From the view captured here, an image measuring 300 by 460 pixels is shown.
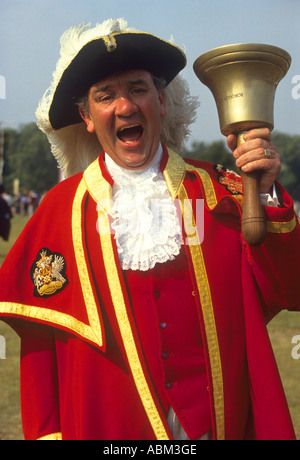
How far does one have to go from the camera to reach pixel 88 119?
2.55m

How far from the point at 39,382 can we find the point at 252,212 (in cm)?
112

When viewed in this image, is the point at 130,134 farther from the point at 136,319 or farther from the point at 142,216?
the point at 136,319

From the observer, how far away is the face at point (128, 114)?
2.36 m

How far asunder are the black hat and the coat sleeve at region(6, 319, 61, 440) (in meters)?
0.95

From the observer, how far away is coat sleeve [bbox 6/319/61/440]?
2.52 m

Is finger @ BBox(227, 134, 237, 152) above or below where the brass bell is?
below

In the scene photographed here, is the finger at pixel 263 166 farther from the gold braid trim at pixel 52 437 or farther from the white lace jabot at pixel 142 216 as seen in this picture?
the gold braid trim at pixel 52 437

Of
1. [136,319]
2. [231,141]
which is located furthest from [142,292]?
[231,141]

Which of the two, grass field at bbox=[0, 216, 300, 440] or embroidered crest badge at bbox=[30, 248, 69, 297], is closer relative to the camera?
embroidered crest badge at bbox=[30, 248, 69, 297]

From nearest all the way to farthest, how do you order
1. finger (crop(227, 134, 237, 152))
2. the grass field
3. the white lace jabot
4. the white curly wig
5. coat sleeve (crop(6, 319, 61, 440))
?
finger (crop(227, 134, 237, 152)) < the white lace jabot < coat sleeve (crop(6, 319, 61, 440)) < the white curly wig < the grass field

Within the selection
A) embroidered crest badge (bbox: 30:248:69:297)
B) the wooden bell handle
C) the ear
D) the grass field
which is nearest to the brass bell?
the wooden bell handle

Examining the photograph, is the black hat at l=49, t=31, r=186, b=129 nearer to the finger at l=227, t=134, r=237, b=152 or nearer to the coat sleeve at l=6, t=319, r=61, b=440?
the finger at l=227, t=134, r=237, b=152
